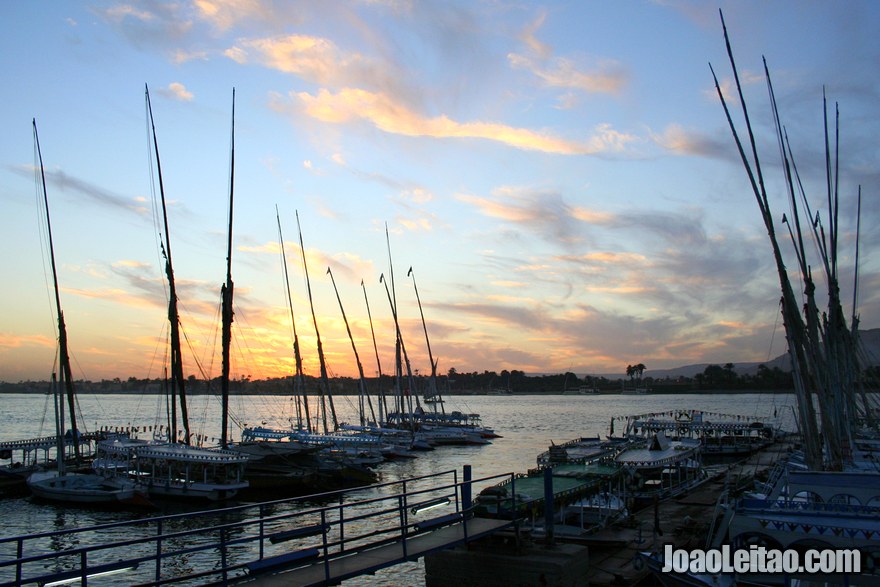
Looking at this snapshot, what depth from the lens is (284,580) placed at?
13664 millimetres

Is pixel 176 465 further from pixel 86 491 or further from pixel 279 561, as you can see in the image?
pixel 279 561

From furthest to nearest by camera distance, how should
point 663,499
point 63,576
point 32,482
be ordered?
point 32,482, point 663,499, point 63,576

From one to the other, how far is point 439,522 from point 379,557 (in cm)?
339

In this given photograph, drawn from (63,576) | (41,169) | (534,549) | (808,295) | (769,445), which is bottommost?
(769,445)

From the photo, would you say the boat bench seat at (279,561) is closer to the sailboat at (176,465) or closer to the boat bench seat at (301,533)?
the boat bench seat at (301,533)

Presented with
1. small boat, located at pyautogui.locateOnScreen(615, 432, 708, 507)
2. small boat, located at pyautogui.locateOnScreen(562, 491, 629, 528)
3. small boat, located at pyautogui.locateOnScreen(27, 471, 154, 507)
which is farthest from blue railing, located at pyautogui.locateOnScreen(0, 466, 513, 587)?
small boat, located at pyautogui.locateOnScreen(615, 432, 708, 507)

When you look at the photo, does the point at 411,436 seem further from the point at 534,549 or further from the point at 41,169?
the point at 534,549

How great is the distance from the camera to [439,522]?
18359 mm

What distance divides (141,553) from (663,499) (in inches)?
1136

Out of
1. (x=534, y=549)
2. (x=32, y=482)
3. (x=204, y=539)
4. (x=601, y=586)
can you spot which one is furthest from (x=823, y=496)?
(x=32, y=482)

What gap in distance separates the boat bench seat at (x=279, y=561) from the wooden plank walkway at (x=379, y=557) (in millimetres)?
193

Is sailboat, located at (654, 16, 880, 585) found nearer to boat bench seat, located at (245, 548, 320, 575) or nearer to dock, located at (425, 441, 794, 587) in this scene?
dock, located at (425, 441, 794, 587)

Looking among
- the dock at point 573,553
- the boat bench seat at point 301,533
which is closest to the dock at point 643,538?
the dock at point 573,553

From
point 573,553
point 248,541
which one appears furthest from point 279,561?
point 573,553
